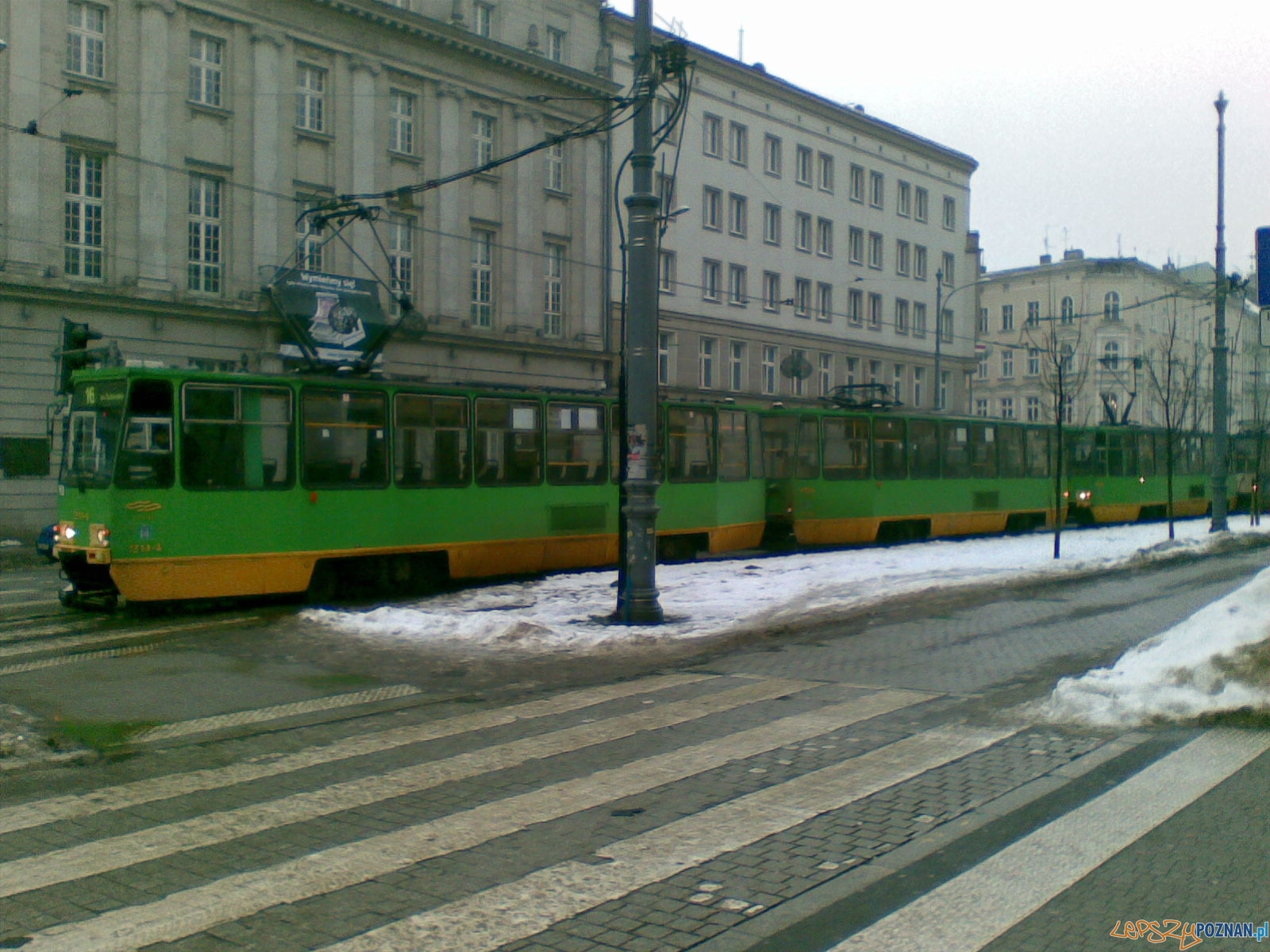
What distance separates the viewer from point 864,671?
10008 mm

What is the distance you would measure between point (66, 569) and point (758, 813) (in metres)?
10.9

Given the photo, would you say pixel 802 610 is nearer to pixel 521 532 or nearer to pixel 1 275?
pixel 521 532

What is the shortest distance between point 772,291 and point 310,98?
22.1 metres

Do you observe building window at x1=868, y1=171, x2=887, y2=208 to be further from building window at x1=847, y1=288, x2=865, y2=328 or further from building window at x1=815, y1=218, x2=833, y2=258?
building window at x1=847, y1=288, x2=865, y2=328

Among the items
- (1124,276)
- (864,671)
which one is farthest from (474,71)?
(1124,276)

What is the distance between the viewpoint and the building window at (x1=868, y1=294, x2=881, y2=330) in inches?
2122

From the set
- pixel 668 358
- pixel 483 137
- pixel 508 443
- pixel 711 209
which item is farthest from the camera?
pixel 711 209

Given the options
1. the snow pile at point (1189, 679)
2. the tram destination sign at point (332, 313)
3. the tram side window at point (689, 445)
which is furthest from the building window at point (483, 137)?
the snow pile at point (1189, 679)

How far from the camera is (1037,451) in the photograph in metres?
30.8

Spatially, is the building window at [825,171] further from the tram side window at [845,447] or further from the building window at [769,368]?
the tram side window at [845,447]

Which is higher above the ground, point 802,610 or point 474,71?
point 474,71

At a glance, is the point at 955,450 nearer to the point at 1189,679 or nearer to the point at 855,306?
the point at 1189,679

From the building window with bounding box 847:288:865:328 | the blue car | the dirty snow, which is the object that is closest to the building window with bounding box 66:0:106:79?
the blue car

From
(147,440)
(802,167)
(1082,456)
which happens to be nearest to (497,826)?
(147,440)
